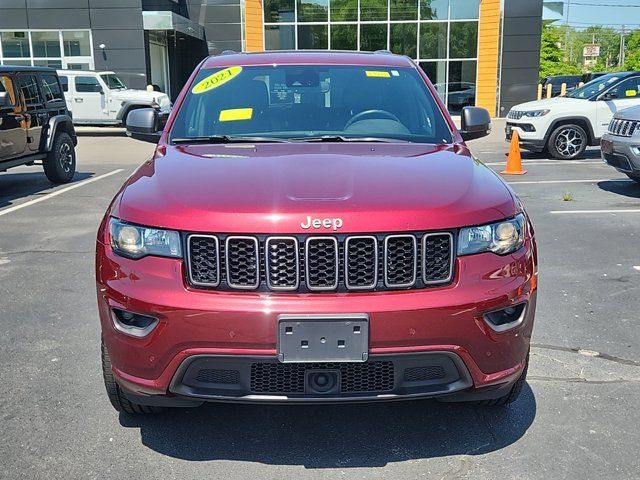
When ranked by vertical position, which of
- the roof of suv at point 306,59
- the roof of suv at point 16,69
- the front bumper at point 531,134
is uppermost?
the roof of suv at point 16,69

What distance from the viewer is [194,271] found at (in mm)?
2604

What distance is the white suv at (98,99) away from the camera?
20188mm

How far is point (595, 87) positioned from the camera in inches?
535

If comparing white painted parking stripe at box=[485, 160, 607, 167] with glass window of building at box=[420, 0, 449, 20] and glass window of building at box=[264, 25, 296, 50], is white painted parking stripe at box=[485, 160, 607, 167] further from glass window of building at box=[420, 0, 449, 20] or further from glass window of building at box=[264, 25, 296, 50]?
glass window of building at box=[264, 25, 296, 50]

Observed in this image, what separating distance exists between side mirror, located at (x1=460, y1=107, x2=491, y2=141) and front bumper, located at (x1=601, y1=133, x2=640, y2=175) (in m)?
4.95

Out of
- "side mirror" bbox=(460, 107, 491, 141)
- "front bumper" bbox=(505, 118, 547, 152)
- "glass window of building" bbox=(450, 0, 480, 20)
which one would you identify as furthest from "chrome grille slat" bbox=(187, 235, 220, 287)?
"glass window of building" bbox=(450, 0, 480, 20)

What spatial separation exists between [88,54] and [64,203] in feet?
62.7

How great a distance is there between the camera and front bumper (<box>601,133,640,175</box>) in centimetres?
861

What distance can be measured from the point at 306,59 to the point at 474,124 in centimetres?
123

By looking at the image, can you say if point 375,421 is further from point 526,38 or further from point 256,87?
point 526,38

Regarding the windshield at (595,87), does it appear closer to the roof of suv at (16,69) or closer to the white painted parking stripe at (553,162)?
the white painted parking stripe at (553,162)

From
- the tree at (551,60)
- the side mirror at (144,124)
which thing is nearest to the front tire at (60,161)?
the side mirror at (144,124)

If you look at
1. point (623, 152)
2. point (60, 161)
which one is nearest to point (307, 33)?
point (60, 161)

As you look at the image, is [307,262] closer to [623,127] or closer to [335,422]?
[335,422]
